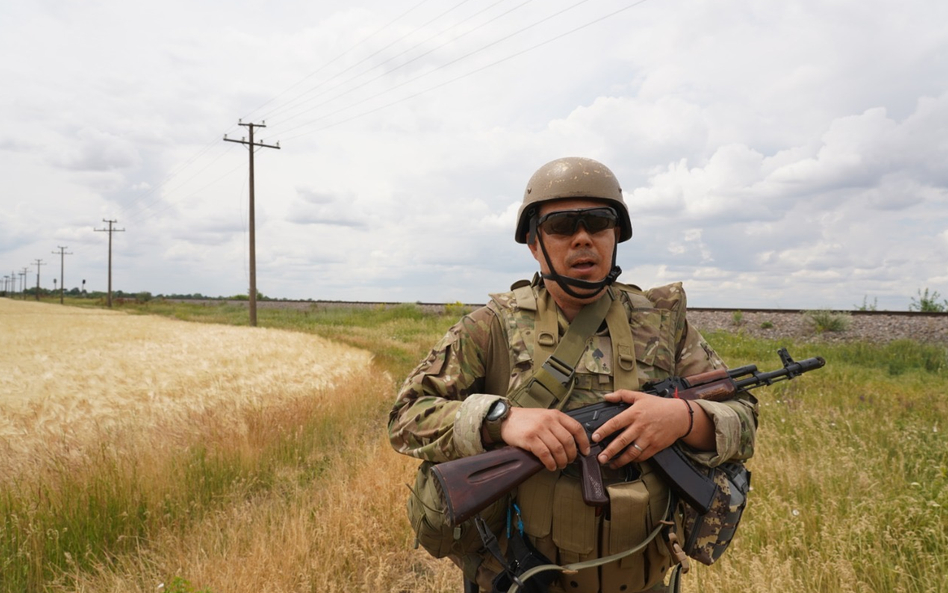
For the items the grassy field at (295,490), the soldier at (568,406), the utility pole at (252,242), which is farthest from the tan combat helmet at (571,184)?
the utility pole at (252,242)

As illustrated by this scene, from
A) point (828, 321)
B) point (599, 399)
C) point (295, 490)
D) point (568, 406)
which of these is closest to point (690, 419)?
point (599, 399)

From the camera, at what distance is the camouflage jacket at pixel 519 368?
82.5 inches

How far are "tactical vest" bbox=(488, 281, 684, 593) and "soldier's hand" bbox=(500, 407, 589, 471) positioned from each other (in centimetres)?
19

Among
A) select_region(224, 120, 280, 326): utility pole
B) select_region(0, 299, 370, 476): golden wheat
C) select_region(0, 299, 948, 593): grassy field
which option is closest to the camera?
select_region(0, 299, 948, 593): grassy field

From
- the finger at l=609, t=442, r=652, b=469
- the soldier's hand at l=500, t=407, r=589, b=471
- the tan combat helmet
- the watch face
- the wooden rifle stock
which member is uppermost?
the tan combat helmet

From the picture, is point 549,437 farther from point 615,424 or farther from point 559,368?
point 559,368

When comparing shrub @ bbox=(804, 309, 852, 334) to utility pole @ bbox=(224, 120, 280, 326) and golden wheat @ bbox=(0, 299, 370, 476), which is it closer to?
golden wheat @ bbox=(0, 299, 370, 476)

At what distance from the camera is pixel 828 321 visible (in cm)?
1580

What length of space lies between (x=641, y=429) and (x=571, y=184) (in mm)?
1035

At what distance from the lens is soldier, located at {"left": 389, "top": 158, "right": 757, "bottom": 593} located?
196 centimetres

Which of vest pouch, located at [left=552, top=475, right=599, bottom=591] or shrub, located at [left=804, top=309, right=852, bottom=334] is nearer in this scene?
vest pouch, located at [left=552, top=475, right=599, bottom=591]

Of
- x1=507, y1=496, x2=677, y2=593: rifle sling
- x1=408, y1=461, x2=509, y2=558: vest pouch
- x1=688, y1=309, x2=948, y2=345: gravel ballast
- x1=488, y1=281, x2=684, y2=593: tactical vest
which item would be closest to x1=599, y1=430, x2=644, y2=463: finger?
x1=488, y1=281, x2=684, y2=593: tactical vest

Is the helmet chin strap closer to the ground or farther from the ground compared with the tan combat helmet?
closer to the ground

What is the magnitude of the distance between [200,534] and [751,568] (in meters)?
3.77
